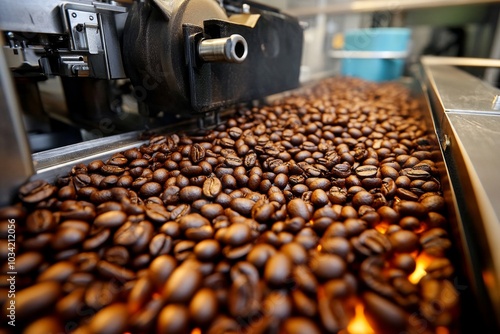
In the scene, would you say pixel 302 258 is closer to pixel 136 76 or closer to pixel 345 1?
pixel 136 76

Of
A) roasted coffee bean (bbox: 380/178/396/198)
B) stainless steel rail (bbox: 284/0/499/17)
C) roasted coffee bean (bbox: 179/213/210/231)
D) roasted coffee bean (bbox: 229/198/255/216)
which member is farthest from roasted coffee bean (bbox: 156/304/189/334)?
stainless steel rail (bbox: 284/0/499/17)

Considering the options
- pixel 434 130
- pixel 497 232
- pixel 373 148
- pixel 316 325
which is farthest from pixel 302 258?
pixel 434 130

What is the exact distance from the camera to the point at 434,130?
118cm

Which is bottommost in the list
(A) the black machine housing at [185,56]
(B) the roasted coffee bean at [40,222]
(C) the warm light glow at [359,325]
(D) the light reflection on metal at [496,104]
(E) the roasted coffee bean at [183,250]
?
(C) the warm light glow at [359,325]

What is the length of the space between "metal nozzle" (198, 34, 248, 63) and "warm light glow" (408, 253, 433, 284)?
0.81m

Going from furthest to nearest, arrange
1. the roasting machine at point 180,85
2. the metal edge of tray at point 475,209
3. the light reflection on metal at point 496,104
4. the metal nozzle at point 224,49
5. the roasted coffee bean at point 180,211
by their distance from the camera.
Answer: the light reflection on metal at point 496,104 → the metal nozzle at point 224,49 → the roasted coffee bean at point 180,211 → the roasting machine at point 180,85 → the metal edge of tray at point 475,209

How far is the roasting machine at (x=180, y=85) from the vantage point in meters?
0.62

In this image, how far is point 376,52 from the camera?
3.10 metres

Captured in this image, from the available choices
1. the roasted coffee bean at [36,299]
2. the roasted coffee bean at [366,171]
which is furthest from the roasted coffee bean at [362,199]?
the roasted coffee bean at [36,299]

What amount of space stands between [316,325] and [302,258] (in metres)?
0.13

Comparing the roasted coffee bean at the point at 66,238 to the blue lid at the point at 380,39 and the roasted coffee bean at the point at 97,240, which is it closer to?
the roasted coffee bean at the point at 97,240

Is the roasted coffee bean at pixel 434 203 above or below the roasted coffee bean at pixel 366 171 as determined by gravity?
below

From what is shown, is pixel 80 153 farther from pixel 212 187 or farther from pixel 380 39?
pixel 380 39

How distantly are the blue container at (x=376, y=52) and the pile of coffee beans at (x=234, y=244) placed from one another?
234 cm
